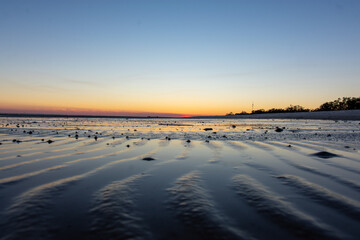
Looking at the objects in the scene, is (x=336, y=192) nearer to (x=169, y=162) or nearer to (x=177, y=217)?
(x=177, y=217)

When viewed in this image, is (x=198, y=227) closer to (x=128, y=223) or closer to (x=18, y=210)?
(x=128, y=223)

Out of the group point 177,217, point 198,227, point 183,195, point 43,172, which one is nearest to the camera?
point 198,227

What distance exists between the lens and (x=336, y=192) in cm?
430

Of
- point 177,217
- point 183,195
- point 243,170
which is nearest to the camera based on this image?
point 177,217

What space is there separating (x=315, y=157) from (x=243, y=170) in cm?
351

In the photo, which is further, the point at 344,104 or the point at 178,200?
the point at 344,104

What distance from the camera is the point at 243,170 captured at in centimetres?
604

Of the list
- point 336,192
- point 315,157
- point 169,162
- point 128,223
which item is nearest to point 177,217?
point 128,223

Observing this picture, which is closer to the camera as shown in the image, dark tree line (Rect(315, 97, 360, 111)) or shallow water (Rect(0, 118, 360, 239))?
shallow water (Rect(0, 118, 360, 239))

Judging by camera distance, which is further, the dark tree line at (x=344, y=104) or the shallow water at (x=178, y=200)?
the dark tree line at (x=344, y=104)

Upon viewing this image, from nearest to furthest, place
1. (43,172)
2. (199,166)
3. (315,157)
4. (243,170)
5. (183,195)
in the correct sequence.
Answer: (183,195) < (43,172) < (243,170) < (199,166) < (315,157)

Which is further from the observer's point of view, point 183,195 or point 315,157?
point 315,157

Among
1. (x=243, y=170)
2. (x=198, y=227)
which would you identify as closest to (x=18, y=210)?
(x=198, y=227)

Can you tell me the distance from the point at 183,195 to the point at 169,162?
119 inches
